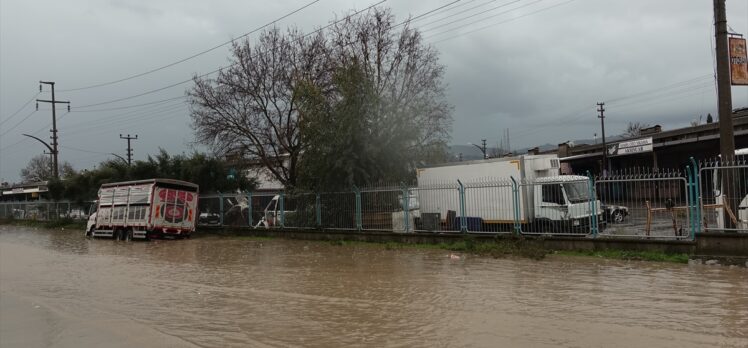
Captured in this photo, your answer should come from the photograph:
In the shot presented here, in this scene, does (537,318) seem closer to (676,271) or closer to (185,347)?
(185,347)

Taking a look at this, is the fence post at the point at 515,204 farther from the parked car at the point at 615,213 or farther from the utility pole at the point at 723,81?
the utility pole at the point at 723,81

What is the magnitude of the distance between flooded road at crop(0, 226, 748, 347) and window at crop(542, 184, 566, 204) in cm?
284

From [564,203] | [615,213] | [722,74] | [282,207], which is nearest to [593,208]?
[615,213]

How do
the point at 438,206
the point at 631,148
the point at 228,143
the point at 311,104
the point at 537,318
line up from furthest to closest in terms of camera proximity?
1. the point at 631,148
2. the point at 228,143
3. the point at 311,104
4. the point at 438,206
5. the point at 537,318

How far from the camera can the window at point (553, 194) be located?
1609 centimetres

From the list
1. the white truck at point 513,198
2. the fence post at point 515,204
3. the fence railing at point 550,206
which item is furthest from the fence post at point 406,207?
the fence post at point 515,204

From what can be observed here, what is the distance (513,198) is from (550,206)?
1.07 meters

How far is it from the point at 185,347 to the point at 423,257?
30.3ft

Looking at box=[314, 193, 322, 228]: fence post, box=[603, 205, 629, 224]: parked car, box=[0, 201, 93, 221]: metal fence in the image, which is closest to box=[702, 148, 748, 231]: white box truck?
box=[603, 205, 629, 224]: parked car

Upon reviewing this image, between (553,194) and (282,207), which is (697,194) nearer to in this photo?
(553,194)

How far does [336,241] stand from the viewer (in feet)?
67.1

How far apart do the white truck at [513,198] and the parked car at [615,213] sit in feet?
0.65

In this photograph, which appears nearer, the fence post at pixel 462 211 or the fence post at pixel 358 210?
the fence post at pixel 462 211

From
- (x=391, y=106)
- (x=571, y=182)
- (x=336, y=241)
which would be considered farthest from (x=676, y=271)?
(x=391, y=106)
